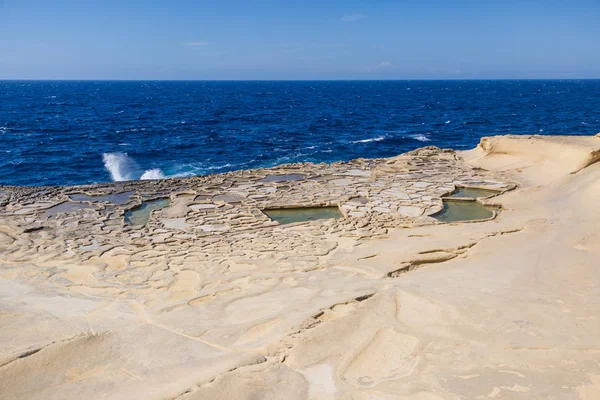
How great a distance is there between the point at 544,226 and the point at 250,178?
9307 millimetres

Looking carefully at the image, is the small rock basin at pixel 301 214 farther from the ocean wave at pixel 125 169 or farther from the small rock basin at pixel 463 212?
the ocean wave at pixel 125 169

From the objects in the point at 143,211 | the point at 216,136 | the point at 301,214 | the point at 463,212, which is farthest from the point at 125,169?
the point at 463,212

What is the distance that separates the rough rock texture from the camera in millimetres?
5297

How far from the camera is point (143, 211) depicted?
1353 cm

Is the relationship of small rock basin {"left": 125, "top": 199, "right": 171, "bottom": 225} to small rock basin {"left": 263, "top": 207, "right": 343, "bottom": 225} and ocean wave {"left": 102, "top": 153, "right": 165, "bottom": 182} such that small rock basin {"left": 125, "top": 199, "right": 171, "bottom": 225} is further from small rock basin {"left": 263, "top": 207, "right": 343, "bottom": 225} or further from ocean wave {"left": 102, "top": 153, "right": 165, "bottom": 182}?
ocean wave {"left": 102, "top": 153, "right": 165, "bottom": 182}

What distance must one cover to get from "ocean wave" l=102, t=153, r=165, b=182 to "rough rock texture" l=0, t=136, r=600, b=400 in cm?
842

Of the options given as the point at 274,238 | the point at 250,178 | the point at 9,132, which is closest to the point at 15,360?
the point at 274,238

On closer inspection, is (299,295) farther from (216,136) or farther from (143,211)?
(216,136)

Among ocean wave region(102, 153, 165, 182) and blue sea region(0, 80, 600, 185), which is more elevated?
blue sea region(0, 80, 600, 185)

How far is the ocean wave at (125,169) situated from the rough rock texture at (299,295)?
8.42m

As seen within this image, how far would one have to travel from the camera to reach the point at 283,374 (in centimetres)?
541

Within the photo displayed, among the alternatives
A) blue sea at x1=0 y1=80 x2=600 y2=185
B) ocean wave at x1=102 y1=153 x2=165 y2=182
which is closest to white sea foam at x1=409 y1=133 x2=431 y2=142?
blue sea at x1=0 y1=80 x2=600 y2=185

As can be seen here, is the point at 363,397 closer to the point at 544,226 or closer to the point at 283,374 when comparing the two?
the point at 283,374

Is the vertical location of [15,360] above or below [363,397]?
above
